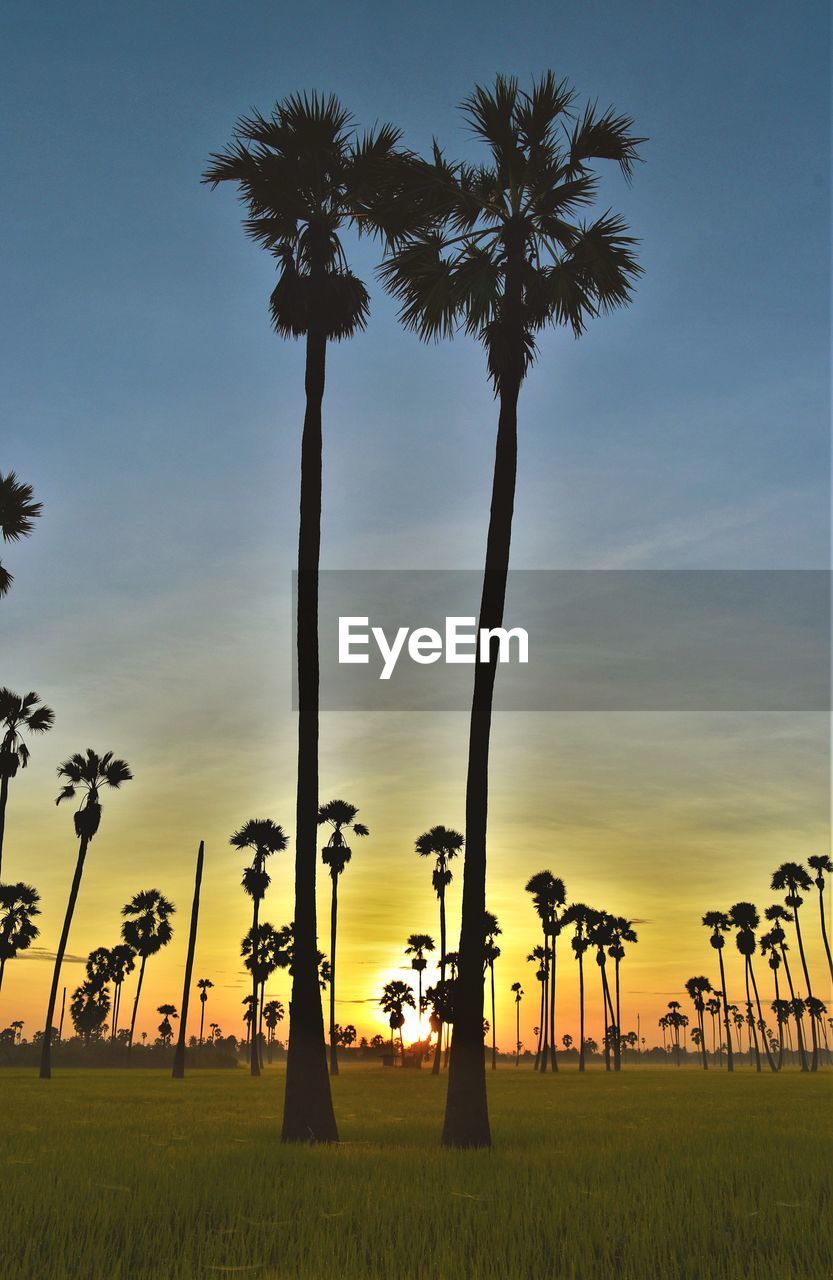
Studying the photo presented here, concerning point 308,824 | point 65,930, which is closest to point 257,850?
point 65,930

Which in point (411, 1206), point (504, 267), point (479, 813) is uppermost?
point (504, 267)

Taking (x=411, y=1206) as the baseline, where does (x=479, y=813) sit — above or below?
above

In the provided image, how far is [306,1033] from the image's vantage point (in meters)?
19.1

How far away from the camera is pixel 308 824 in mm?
20078

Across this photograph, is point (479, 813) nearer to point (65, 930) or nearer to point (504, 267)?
point (504, 267)

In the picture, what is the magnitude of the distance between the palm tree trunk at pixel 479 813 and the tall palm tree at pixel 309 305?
9.00 ft

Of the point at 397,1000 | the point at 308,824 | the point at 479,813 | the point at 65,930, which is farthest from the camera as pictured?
the point at 397,1000

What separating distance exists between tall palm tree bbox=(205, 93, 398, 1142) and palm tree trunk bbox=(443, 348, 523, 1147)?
2.74 metres

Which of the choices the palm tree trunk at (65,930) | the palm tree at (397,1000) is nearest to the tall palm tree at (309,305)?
the palm tree trunk at (65,930)

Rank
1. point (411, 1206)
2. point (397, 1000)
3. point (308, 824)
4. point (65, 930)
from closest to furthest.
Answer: point (411, 1206), point (308, 824), point (65, 930), point (397, 1000)

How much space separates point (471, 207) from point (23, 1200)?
18858 millimetres

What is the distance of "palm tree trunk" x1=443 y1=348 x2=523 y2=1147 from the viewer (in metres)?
17.8

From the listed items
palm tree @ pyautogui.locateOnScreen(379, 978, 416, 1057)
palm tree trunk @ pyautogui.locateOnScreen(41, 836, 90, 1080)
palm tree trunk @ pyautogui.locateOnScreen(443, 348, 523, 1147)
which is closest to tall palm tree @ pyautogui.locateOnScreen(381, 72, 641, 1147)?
palm tree trunk @ pyautogui.locateOnScreen(443, 348, 523, 1147)

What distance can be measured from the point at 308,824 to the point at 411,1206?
8847 millimetres
